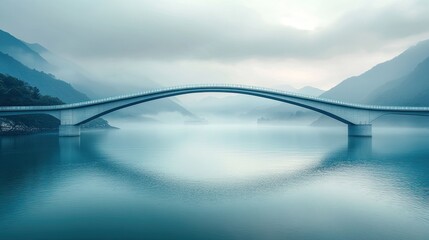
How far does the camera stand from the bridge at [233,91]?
57750mm

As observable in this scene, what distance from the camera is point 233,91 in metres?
67.3

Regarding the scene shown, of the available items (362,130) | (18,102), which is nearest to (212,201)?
(362,130)

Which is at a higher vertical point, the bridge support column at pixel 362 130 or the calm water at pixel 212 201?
the bridge support column at pixel 362 130

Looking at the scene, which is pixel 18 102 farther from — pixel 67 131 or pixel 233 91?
pixel 233 91

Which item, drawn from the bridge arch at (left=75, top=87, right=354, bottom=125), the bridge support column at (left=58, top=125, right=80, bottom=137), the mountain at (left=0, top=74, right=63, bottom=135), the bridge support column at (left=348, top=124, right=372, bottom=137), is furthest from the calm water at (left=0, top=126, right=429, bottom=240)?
the mountain at (left=0, top=74, right=63, bottom=135)

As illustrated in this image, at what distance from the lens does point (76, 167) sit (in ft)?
85.0

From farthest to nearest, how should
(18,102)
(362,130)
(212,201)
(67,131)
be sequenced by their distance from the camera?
(18,102) < (362,130) < (67,131) < (212,201)

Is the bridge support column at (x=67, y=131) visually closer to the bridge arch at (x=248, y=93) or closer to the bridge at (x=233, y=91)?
the bridge at (x=233, y=91)

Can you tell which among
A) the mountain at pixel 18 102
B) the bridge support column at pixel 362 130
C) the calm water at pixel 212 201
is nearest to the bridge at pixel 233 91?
the bridge support column at pixel 362 130

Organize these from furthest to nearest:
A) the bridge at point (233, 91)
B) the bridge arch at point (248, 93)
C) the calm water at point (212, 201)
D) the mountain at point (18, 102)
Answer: the mountain at point (18, 102) → the bridge arch at point (248, 93) → the bridge at point (233, 91) → the calm water at point (212, 201)

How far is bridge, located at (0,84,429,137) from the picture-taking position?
5775cm

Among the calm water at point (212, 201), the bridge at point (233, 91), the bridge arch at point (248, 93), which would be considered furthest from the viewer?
the bridge arch at point (248, 93)

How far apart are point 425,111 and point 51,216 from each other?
2740 inches

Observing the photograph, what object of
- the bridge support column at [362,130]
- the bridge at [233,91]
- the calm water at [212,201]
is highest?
the bridge at [233,91]
